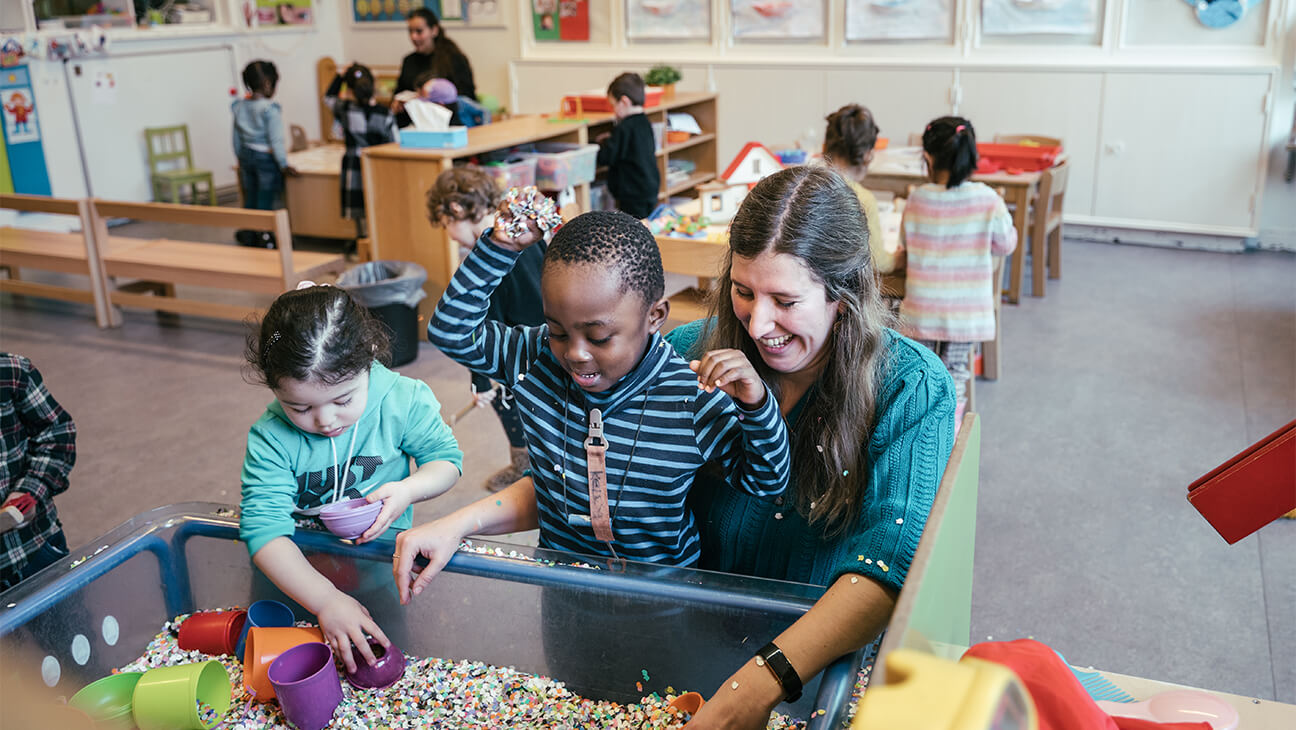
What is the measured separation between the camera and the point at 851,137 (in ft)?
11.7

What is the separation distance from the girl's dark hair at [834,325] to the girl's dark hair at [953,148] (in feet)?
6.99

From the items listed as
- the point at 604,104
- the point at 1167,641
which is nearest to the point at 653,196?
the point at 604,104

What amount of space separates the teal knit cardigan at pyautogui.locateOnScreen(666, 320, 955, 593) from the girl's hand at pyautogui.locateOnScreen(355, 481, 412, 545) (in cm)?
43

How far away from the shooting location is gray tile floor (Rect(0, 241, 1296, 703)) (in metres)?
2.52

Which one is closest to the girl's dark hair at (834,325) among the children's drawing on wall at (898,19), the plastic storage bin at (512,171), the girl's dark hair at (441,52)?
the plastic storage bin at (512,171)

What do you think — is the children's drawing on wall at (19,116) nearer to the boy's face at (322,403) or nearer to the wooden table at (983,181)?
the wooden table at (983,181)

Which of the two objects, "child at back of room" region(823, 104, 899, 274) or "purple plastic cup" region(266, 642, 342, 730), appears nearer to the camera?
"purple plastic cup" region(266, 642, 342, 730)

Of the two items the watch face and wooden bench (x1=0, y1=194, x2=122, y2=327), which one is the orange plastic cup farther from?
the watch face

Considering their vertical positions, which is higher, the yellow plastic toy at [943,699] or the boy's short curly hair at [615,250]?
the boy's short curly hair at [615,250]

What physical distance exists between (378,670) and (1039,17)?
20.4 ft

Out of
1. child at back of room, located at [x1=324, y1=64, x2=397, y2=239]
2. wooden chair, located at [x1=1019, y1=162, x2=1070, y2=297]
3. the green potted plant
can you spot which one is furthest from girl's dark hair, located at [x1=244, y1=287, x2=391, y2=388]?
the green potted plant

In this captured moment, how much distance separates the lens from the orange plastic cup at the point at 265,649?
4.62 feet

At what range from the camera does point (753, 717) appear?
1138mm

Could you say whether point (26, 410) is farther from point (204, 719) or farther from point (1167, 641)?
point (1167, 641)
